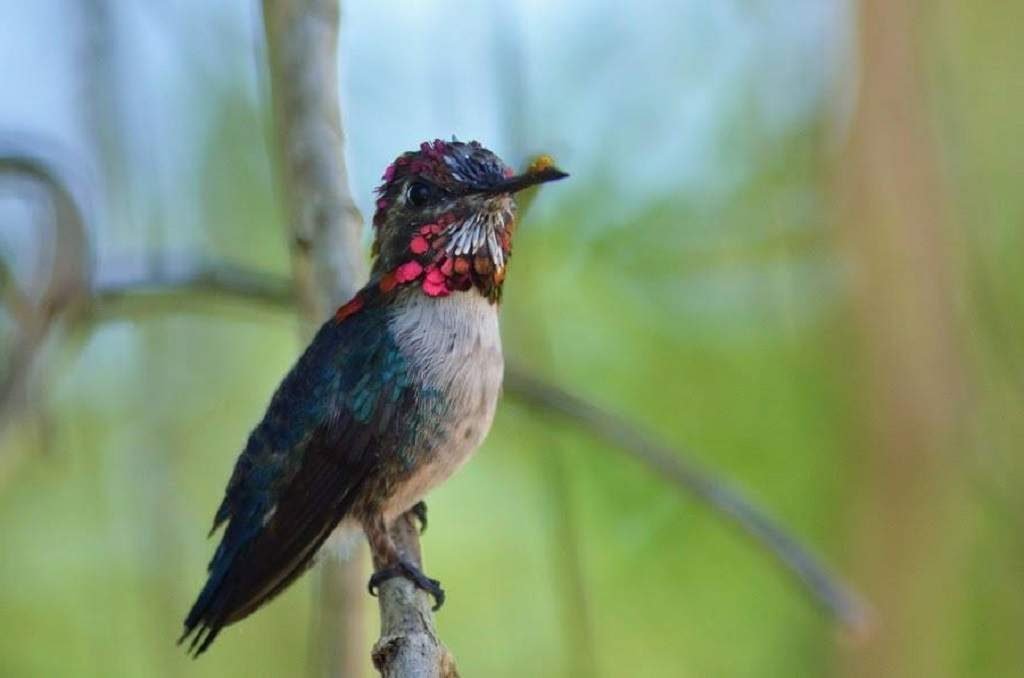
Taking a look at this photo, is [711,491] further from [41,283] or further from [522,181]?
[41,283]

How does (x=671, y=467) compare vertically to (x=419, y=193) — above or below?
below

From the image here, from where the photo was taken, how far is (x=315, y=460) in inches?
142

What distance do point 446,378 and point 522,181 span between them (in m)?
0.55

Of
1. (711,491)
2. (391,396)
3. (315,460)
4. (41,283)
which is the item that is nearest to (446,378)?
(391,396)

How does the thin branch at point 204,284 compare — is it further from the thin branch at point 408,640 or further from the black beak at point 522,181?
the thin branch at point 408,640

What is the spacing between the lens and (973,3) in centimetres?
877

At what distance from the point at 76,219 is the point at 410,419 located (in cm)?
125

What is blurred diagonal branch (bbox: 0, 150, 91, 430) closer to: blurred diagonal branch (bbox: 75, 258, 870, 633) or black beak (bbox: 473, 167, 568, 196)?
blurred diagonal branch (bbox: 75, 258, 870, 633)

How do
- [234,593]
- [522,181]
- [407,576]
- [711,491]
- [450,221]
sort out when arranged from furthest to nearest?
[711,491] → [450,221] → [234,593] → [522,181] → [407,576]

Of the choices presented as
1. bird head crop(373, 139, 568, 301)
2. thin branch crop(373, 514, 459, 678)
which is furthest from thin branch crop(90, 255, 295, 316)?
thin branch crop(373, 514, 459, 678)

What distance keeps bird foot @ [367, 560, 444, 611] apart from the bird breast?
279mm

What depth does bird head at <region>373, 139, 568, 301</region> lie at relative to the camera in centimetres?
364

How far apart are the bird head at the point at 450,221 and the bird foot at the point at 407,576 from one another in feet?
2.47

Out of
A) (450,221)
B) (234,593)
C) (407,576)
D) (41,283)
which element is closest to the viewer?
(407,576)
